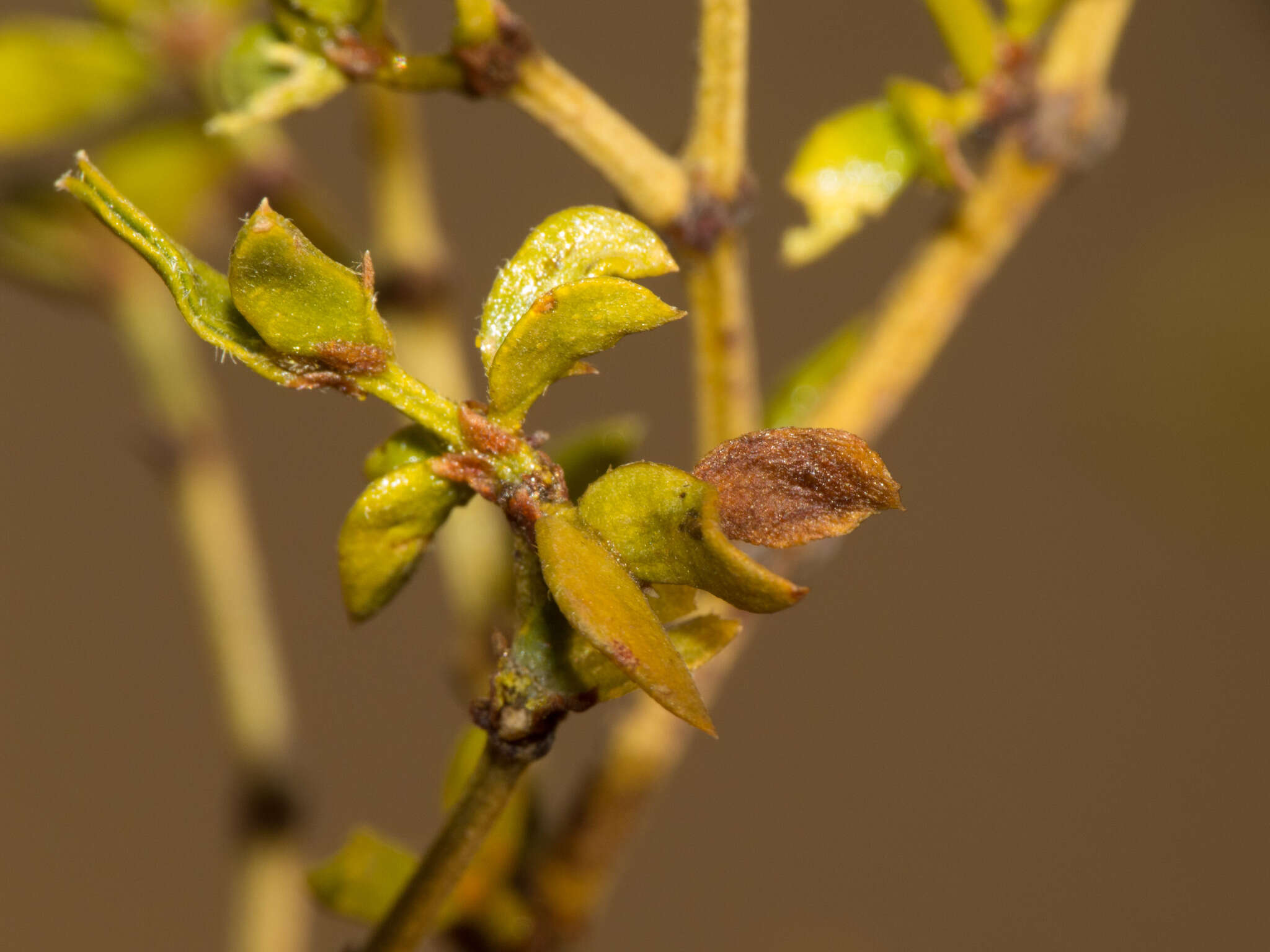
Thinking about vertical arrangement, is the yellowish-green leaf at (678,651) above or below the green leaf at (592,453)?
below

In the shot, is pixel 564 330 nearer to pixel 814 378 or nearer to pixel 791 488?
pixel 791 488

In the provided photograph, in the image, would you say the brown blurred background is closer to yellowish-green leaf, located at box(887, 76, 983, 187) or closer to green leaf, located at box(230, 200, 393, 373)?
yellowish-green leaf, located at box(887, 76, 983, 187)

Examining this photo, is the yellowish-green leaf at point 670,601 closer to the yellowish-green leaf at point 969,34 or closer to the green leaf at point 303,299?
the green leaf at point 303,299

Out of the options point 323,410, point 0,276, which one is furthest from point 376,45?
point 323,410

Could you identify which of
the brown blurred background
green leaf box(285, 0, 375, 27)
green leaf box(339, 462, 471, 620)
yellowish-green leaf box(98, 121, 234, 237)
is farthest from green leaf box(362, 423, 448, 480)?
the brown blurred background

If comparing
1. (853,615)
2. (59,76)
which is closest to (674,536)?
(59,76)

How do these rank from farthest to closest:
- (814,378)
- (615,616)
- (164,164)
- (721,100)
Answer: (164,164)
(814,378)
(721,100)
(615,616)

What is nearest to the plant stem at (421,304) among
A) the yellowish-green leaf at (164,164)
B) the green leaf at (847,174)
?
the yellowish-green leaf at (164,164)
